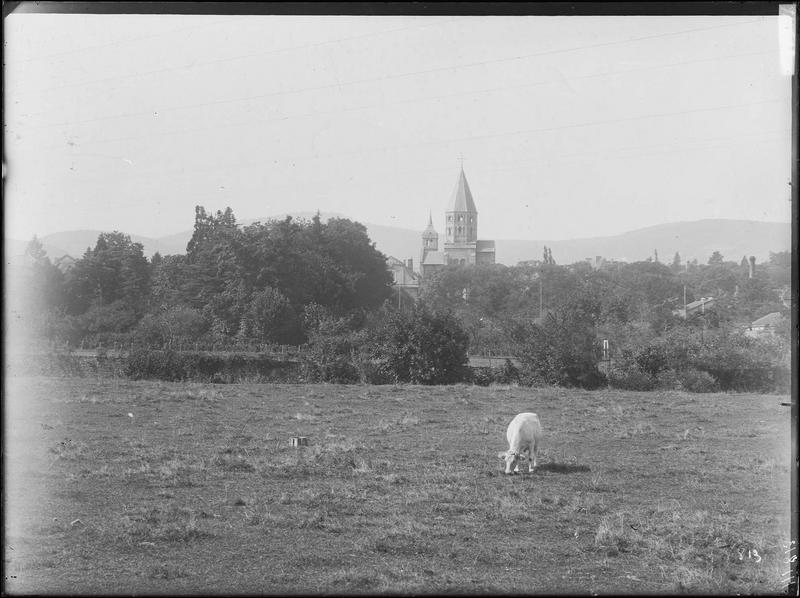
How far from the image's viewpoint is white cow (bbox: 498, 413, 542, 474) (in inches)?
563

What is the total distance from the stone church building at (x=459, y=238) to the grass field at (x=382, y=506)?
5840 inches

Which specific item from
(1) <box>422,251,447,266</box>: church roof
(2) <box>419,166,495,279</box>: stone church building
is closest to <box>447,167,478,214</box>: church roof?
(2) <box>419,166,495,279</box>: stone church building

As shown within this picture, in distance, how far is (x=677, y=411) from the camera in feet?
84.5

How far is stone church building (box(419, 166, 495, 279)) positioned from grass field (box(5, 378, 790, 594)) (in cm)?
14833

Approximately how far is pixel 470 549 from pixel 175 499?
4.84m

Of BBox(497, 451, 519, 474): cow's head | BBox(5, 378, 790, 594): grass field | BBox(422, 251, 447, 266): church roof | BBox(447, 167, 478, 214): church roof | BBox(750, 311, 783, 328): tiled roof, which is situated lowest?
BBox(5, 378, 790, 594): grass field

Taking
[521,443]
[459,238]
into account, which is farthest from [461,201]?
[521,443]

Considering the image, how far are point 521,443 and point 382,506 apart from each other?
4037 mm

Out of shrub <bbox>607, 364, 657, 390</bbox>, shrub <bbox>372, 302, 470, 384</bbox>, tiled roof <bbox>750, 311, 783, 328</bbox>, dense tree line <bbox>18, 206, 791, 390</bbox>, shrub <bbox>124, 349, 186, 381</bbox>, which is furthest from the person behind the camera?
tiled roof <bbox>750, 311, 783, 328</bbox>

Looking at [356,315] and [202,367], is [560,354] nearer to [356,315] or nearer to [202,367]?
[202,367]

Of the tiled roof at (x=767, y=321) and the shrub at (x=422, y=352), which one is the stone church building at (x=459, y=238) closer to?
the tiled roof at (x=767, y=321)

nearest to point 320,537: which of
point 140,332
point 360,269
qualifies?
point 140,332

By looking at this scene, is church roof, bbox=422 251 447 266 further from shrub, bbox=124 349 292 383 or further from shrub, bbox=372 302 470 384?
shrub, bbox=124 349 292 383

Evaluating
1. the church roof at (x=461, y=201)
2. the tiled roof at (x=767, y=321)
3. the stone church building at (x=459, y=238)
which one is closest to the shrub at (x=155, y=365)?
the tiled roof at (x=767, y=321)
